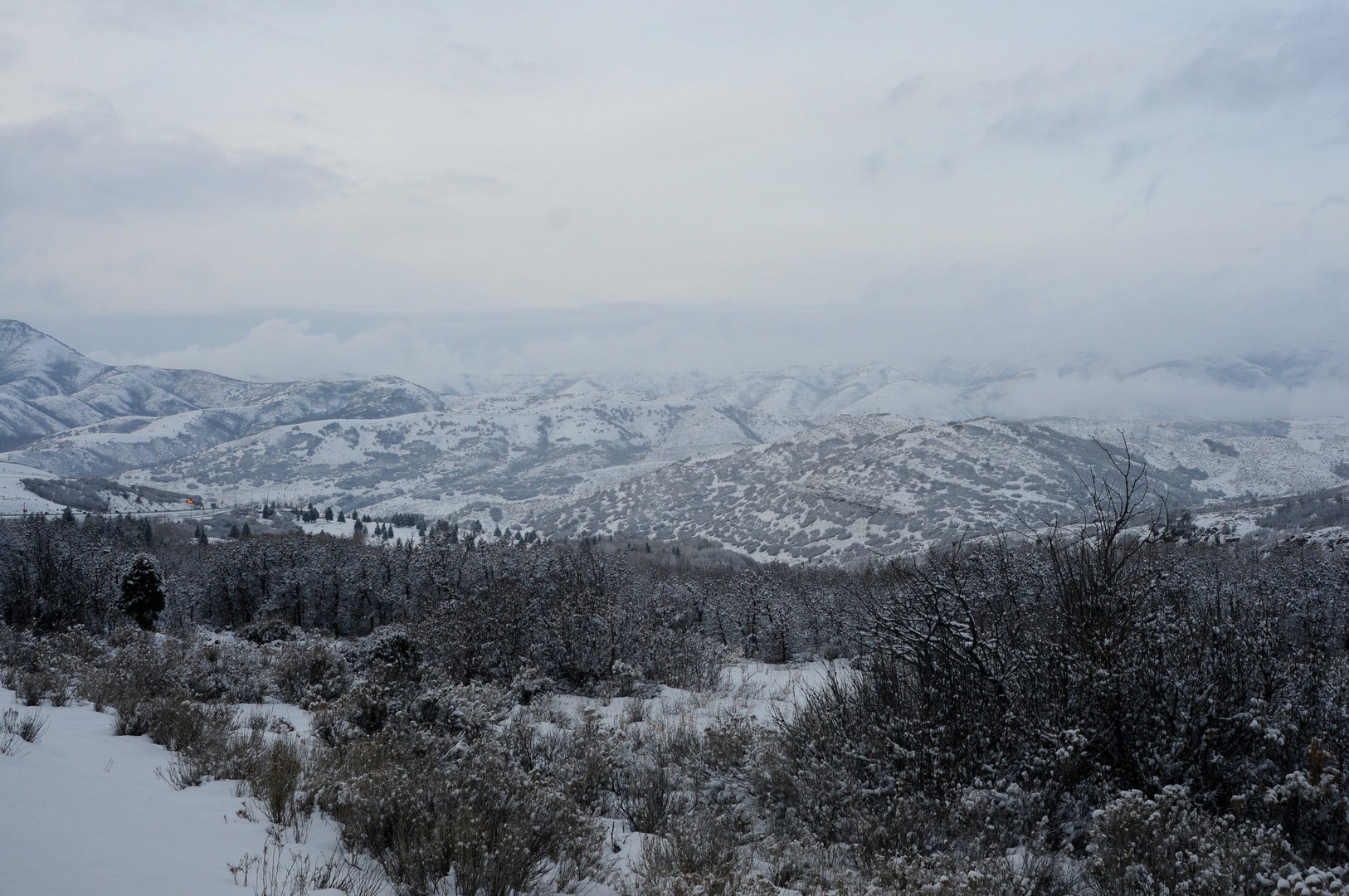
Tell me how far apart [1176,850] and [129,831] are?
775 centimetres

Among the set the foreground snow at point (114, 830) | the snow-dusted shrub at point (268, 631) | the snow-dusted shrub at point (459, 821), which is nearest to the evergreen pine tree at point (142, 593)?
the snow-dusted shrub at point (268, 631)

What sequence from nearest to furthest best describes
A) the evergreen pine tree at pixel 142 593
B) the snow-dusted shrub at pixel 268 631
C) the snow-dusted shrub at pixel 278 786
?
the snow-dusted shrub at pixel 278 786
the snow-dusted shrub at pixel 268 631
the evergreen pine tree at pixel 142 593

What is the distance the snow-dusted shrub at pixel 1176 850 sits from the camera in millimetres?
4691

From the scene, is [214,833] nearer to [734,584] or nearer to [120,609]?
[120,609]

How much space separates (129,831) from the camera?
500 cm

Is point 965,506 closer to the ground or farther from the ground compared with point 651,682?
closer to the ground

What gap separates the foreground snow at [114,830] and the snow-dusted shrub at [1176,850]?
19.1 ft

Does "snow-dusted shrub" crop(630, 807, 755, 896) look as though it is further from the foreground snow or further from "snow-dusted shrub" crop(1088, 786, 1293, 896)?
"snow-dusted shrub" crop(1088, 786, 1293, 896)

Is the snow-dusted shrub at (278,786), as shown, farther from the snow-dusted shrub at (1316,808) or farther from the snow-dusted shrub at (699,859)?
the snow-dusted shrub at (1316,808)

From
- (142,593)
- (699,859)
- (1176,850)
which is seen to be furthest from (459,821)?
(142,593)

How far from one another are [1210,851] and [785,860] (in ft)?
10.4

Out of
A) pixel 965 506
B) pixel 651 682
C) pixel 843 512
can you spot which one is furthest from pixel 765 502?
pixel 651 682

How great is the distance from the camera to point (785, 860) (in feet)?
19.8

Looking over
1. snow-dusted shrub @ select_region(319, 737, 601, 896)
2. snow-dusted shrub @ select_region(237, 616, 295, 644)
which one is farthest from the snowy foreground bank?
snow-dusted shrub @ select_region(237, 616, 295, 644)
